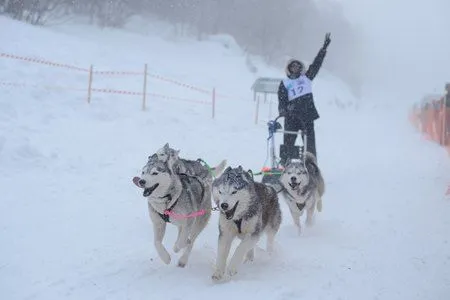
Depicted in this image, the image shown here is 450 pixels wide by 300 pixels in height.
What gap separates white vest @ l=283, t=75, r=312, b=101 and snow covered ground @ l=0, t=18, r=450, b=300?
1.69m

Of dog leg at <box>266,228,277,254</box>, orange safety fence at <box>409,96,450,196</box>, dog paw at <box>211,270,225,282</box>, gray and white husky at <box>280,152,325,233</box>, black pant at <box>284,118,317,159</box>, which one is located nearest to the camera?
dog paw at <box>211,270,225,282</box>

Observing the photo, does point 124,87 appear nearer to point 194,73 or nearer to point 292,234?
point 194,73

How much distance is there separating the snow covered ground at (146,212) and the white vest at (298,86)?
1.69 m

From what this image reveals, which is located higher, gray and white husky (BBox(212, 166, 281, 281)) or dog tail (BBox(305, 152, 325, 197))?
dog tail (BBox(305, 152, 325, 197))

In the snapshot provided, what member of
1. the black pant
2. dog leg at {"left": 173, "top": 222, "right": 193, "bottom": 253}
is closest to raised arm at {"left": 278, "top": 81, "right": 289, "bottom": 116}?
the black pant

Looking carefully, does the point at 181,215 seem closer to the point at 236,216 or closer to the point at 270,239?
the point at 236,216

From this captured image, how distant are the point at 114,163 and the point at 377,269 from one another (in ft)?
17.6

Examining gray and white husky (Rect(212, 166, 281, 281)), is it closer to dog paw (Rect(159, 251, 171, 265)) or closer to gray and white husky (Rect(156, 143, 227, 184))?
dog paw (Rect(159, 251, 171, 265))

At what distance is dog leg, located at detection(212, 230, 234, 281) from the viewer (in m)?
3.54

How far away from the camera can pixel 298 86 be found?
637 centimetres

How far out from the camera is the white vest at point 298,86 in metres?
6.34

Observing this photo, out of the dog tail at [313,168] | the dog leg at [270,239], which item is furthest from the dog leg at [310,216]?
the dog leg at [270,239]

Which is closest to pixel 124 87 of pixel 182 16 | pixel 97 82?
pixel 97 82

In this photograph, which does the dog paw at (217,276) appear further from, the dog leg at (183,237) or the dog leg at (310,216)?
the dog leg at (310,216)
